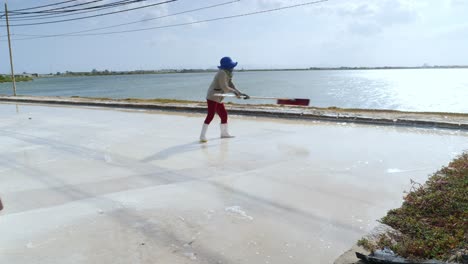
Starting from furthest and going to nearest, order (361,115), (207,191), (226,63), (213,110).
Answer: (361,115) → (213,110) → (226,63) → (207,191)

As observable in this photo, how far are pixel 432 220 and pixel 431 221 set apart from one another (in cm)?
1

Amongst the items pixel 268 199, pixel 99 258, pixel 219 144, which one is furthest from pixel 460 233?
pixel 219 144

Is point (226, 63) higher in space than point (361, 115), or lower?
higher

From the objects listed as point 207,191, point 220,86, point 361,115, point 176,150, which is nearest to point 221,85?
point 220,86

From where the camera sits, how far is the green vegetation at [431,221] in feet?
9.59

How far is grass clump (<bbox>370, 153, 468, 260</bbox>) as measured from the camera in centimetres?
292

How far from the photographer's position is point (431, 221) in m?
3.43

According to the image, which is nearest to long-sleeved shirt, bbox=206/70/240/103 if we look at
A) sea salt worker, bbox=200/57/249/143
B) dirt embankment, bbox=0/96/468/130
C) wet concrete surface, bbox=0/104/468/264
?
sea salt worker, bbox=200/57/249/143

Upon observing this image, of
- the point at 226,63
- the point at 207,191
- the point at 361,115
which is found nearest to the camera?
the point at 207,191

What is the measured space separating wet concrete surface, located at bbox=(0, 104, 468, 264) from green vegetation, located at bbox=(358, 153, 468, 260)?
0.24m

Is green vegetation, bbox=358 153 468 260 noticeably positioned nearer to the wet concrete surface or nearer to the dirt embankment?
the wet concrete surface

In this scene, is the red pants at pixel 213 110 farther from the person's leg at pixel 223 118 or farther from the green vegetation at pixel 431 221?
the green vegetation at pixel 431 221

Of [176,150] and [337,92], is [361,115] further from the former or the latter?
[337,92]

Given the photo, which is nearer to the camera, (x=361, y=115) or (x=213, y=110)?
(x=213, y=110)
